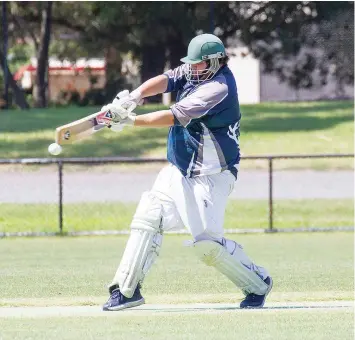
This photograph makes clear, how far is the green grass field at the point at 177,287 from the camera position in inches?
298

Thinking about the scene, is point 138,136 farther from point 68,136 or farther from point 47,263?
point 68,136

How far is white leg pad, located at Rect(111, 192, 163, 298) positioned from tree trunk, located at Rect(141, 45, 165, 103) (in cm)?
2153

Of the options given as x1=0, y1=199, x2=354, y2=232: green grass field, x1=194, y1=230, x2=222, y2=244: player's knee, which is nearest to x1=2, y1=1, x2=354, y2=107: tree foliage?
x1=0, y1=199, x2=354, y2=232: green grass field

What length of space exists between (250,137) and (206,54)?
15366 millimetres

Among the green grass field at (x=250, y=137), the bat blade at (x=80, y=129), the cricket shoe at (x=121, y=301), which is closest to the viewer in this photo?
the bat blade at (x=80, y=129)

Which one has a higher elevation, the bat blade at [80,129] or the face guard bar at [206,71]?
the face guard bar at [206,71]

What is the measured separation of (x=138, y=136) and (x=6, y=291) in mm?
14159

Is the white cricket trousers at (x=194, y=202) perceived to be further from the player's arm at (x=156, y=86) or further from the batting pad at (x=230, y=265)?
the player's arm at (x=156, y=86)

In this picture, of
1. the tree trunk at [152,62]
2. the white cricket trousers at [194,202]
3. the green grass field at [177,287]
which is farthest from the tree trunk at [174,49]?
the white cricket trousers at [194,202]

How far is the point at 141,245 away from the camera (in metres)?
8.41

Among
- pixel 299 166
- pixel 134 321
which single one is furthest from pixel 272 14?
pixel 134 321

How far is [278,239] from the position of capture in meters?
15.7

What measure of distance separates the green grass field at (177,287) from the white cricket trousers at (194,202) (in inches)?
24.6

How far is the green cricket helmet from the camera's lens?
8406mm
